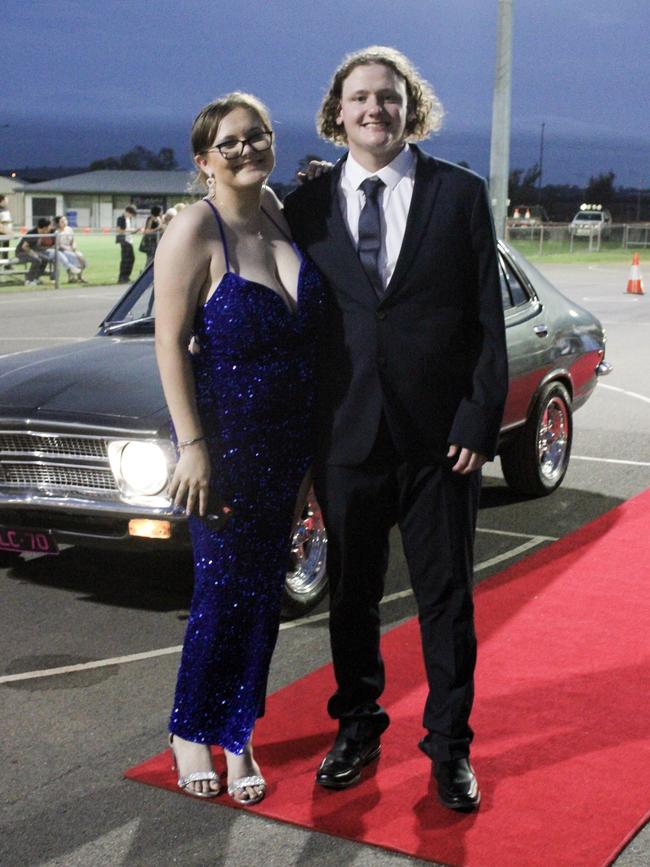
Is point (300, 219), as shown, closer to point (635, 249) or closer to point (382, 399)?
point (382, 399)

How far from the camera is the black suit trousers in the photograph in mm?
3928

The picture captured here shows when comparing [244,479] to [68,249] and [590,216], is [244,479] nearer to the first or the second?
[68,249]

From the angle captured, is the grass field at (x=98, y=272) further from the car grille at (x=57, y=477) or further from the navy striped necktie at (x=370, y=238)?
the navy striped necktie at (x=370, y=238)

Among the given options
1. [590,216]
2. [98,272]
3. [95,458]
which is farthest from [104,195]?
[95,458]

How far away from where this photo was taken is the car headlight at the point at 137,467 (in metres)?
5.46

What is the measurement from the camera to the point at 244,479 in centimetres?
391

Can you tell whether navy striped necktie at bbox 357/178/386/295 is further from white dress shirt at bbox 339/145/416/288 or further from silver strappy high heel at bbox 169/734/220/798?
silver strappy high heel at bbox 169/734/220/798

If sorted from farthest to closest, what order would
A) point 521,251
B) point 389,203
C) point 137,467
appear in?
point 521,251 < point 137,467 < point 389,203

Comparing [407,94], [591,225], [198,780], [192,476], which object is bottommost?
[591,225]

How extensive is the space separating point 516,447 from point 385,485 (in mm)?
4082

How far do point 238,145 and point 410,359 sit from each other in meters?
0.79

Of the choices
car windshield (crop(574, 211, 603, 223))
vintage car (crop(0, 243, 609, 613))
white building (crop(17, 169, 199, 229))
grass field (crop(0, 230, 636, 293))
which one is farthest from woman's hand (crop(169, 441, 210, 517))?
white building (crop(17, 169, 199, 229))

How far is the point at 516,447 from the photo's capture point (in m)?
7.93

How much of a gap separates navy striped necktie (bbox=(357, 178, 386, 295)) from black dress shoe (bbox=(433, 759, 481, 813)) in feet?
4.69
